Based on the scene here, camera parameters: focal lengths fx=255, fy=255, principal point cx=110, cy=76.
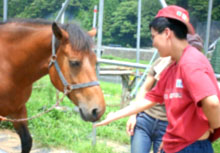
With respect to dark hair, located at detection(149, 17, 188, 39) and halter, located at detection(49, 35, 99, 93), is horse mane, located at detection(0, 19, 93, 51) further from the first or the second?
dark hair, located at detection(149, 17, 188, 39)

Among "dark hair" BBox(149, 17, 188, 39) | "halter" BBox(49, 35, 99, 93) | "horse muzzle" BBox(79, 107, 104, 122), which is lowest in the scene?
"horse muzzle" BBox(79, 107, 104, 122)

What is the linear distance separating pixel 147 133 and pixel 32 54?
145cm

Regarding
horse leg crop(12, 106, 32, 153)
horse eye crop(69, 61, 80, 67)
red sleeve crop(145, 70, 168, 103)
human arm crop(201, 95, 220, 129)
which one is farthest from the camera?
horse leg crop(12, 106, 32, 153)

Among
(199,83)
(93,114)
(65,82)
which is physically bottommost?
(93,114)

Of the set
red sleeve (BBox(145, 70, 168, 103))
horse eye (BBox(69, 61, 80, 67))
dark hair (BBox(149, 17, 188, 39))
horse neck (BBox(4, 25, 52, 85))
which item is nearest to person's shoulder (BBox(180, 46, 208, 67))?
dark hair (BBox(149, 17, 188, 39))

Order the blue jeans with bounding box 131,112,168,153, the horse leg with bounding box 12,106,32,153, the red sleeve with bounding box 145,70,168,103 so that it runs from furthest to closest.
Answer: the horse leg with bounding box 12,106,32,153 → the blue jeans with bounding box 131,112,168,153 → the red sleeve with bounding box 145,70,168,103

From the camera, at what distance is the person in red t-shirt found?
126cm

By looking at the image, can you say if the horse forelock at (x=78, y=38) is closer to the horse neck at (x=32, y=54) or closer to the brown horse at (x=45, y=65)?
the brown horse at (x=45, y=65)

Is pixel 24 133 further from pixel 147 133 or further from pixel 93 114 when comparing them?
pixel 147 133

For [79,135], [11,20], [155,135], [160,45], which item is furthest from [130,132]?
[79,135]

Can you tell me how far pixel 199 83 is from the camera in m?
1.24

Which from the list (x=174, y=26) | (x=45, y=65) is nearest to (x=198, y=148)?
(x=174, y=26)

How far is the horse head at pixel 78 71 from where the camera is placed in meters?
2.33

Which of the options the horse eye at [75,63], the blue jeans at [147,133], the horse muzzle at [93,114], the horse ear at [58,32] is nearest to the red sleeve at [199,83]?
the blue jeans at [147,133]
